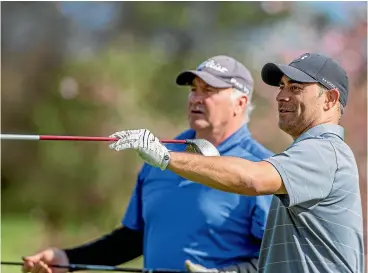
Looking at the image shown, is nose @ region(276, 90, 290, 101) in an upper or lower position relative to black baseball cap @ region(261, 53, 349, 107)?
lower

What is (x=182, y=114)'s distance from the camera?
8047 millimetres

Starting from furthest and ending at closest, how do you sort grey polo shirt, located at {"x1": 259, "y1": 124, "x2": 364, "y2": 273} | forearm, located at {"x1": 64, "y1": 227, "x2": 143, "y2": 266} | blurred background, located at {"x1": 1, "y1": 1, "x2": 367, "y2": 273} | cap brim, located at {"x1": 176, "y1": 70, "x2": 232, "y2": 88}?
blurred background, located at {"x1": 1, "y1": 1, "x2": 367, "y2": 273} → forearm, located at {"x1": 64, "y1": 227, "x2": 143, "y2": 266} → cap brim, located at {"x1": 176, "y1": 70, "x2": 232, "y2": 88} → grey polo shirt, located at {"x1": 259, "y1": 124, "x2": 364, "y2": 273}

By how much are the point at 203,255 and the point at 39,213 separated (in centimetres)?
490

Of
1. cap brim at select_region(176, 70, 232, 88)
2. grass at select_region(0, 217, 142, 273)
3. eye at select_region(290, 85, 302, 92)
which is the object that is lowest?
grass at select_region(0, 217, 142, 273)

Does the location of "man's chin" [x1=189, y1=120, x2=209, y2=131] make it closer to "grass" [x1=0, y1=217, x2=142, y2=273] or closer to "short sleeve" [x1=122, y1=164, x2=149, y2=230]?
"short sleeve" [x1=122, y1=164, x2=149, y2=230]

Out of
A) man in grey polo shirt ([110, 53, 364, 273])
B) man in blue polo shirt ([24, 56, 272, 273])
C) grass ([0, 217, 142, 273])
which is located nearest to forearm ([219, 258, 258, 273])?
man in blue polo shirt ([24, 56, 272, 273])

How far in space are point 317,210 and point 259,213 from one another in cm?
95

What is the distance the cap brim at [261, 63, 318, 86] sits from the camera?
3205 mm

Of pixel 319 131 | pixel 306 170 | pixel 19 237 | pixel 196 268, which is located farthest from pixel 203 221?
pixel 19 237

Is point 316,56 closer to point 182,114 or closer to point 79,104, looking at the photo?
point 182,114

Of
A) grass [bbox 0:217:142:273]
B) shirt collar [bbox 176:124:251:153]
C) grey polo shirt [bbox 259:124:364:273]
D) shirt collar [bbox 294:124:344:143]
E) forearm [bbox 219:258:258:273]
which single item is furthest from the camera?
grass [bbox 0:217:142:273]

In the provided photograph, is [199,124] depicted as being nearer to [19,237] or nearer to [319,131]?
[319,131]

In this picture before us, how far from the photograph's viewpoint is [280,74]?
334cm

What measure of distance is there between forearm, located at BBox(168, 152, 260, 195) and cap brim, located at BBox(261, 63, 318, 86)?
0.41 meters
